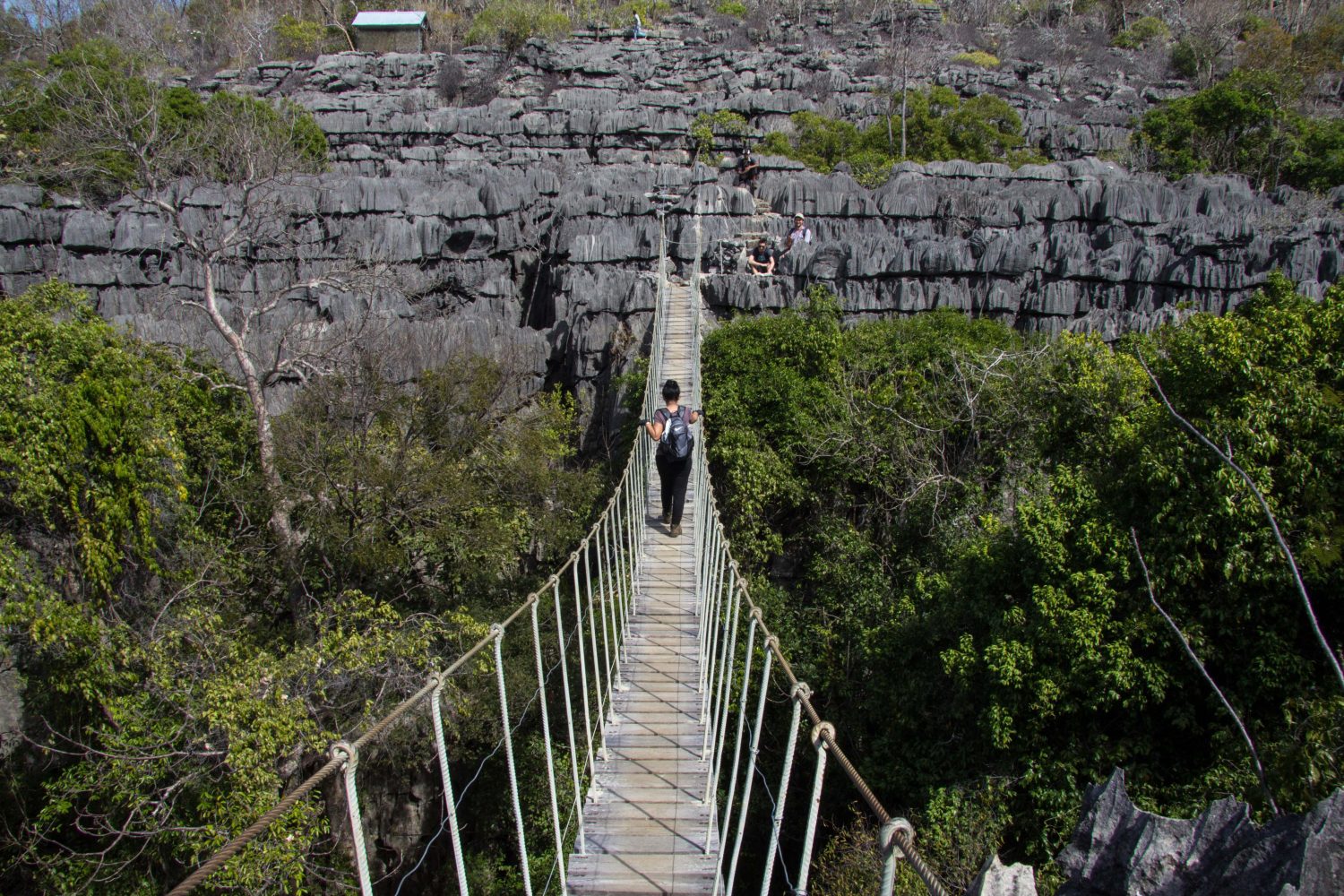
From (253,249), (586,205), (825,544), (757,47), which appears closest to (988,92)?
(757,47)

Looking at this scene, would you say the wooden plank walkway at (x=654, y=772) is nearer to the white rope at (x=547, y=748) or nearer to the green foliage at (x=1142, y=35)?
the white rope at (x=547, y=748)

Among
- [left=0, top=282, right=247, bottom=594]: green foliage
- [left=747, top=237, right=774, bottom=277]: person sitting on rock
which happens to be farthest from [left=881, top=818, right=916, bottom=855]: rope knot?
[left=747, top=237, right=774, bottom=277]: person sitting on rock

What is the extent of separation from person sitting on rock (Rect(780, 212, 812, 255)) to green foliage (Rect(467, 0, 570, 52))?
21.2 meters

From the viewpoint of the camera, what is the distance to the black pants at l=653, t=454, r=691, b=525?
5.58 m

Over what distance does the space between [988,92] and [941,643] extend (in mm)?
24830

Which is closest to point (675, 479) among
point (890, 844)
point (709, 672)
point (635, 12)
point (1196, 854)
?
point (709, 672)

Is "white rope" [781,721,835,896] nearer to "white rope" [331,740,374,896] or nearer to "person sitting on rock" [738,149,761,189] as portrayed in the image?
"white rope" [331,740,374,896]

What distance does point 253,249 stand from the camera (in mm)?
→ 16469

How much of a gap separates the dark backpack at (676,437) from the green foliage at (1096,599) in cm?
235

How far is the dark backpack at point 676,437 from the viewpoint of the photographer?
18.1 ft

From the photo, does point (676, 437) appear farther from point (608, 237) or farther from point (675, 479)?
point (608, 237)

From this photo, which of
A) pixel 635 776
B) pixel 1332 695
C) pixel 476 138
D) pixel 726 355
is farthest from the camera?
pixel 476 138

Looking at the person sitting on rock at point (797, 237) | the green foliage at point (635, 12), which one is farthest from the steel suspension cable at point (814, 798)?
the green foliage at point (635, 12)

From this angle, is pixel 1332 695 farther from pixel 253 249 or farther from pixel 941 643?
pixel 253 249
